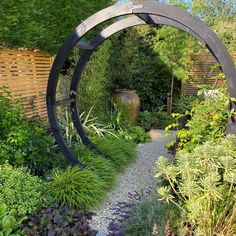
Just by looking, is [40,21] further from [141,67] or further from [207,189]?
[141,67]

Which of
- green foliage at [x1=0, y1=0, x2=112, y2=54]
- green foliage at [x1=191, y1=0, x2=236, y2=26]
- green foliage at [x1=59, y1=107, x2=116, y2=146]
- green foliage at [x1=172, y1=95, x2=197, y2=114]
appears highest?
green foliage at [x1=191, y1=0, x2=236, y2=26]

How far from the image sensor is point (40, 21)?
448cm

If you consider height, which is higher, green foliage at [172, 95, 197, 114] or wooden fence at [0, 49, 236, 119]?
wooden fence at [0, 49, 236, 119]

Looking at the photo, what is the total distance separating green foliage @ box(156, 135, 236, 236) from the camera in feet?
6.88

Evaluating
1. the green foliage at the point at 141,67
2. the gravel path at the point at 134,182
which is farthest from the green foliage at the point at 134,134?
the green foliage at the point at 141,67

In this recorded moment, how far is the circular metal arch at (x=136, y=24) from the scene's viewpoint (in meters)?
2.85

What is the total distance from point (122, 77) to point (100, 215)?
5.28 m

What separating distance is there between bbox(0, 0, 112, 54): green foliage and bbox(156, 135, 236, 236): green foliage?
2.83 m

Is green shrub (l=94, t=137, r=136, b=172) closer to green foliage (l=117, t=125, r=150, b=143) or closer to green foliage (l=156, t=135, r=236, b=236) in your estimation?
green foliage (l=117, t=125, r=150, b=143)

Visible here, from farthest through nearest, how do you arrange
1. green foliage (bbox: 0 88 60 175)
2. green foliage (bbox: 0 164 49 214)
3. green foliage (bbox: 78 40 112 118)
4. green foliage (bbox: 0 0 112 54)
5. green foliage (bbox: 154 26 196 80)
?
green foliage (bbox: 154 26 196 80), green foliage (bbox: 78 40 112 118), green foliage (bbox: 0 0 112 54), green foliage (bbox: 0 88 60 175), green foliage (bbox: 0 164 49 214)

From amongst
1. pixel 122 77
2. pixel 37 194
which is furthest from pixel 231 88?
pixel 122 77

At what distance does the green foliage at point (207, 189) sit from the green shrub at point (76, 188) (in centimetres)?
119

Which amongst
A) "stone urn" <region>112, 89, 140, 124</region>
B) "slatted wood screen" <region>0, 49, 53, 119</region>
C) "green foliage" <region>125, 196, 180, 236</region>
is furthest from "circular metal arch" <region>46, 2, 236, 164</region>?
"stone urn" <region>112, 89, 140, 124</region>

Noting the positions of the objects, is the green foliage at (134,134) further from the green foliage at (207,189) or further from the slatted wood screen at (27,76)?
the green foliage at (207,189)
